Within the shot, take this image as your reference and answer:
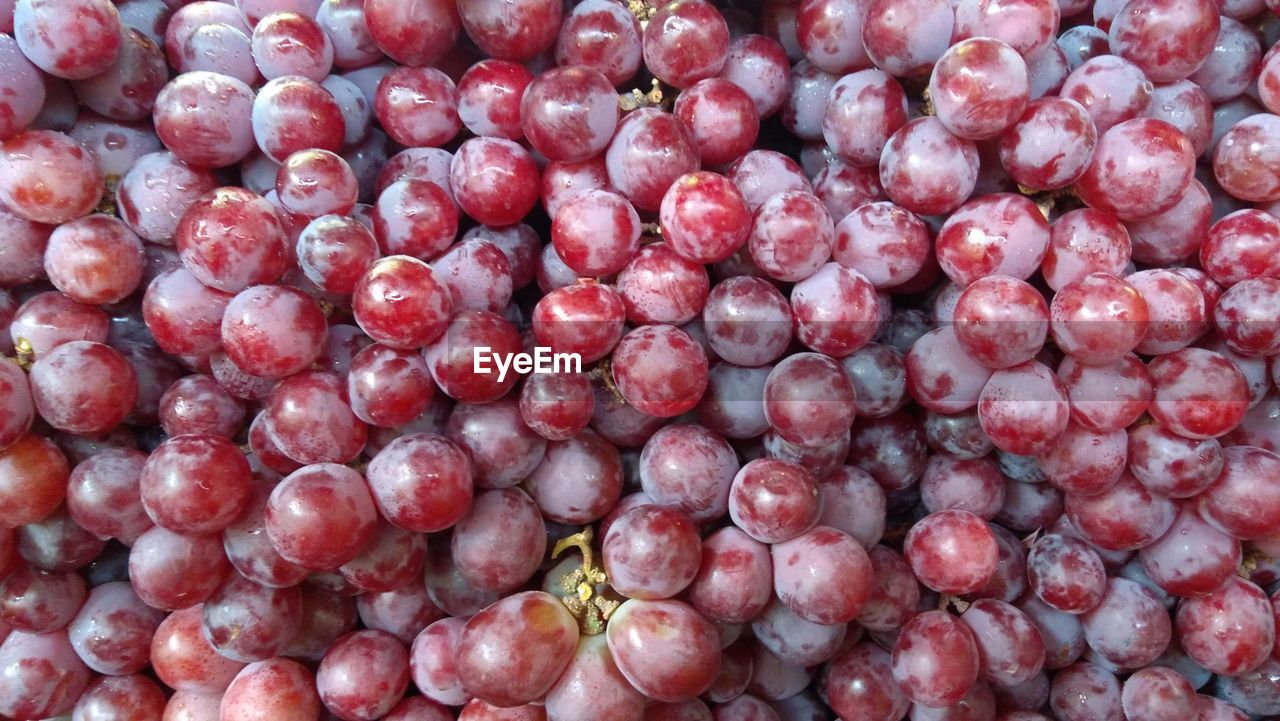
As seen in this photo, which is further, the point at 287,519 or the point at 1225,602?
the point at 1225,602

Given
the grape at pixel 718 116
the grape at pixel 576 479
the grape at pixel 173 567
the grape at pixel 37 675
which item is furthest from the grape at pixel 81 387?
the grape at pixel 718 116

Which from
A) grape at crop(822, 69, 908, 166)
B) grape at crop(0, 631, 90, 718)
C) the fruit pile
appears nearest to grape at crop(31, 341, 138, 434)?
the fruit pile

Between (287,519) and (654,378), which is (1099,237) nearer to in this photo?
(654,378)

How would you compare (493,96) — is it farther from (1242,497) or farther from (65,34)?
(1242,497)

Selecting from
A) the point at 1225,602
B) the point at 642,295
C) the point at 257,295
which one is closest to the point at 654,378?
the point at 642,295

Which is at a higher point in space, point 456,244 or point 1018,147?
point 1018,147

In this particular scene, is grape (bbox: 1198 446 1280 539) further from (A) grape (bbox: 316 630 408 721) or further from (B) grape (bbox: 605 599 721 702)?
(A) grape (bbox: 316 630 408 721)

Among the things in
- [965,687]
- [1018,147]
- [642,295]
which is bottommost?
[965,687]

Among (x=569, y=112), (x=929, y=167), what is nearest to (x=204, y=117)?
(x=569, y=112)
